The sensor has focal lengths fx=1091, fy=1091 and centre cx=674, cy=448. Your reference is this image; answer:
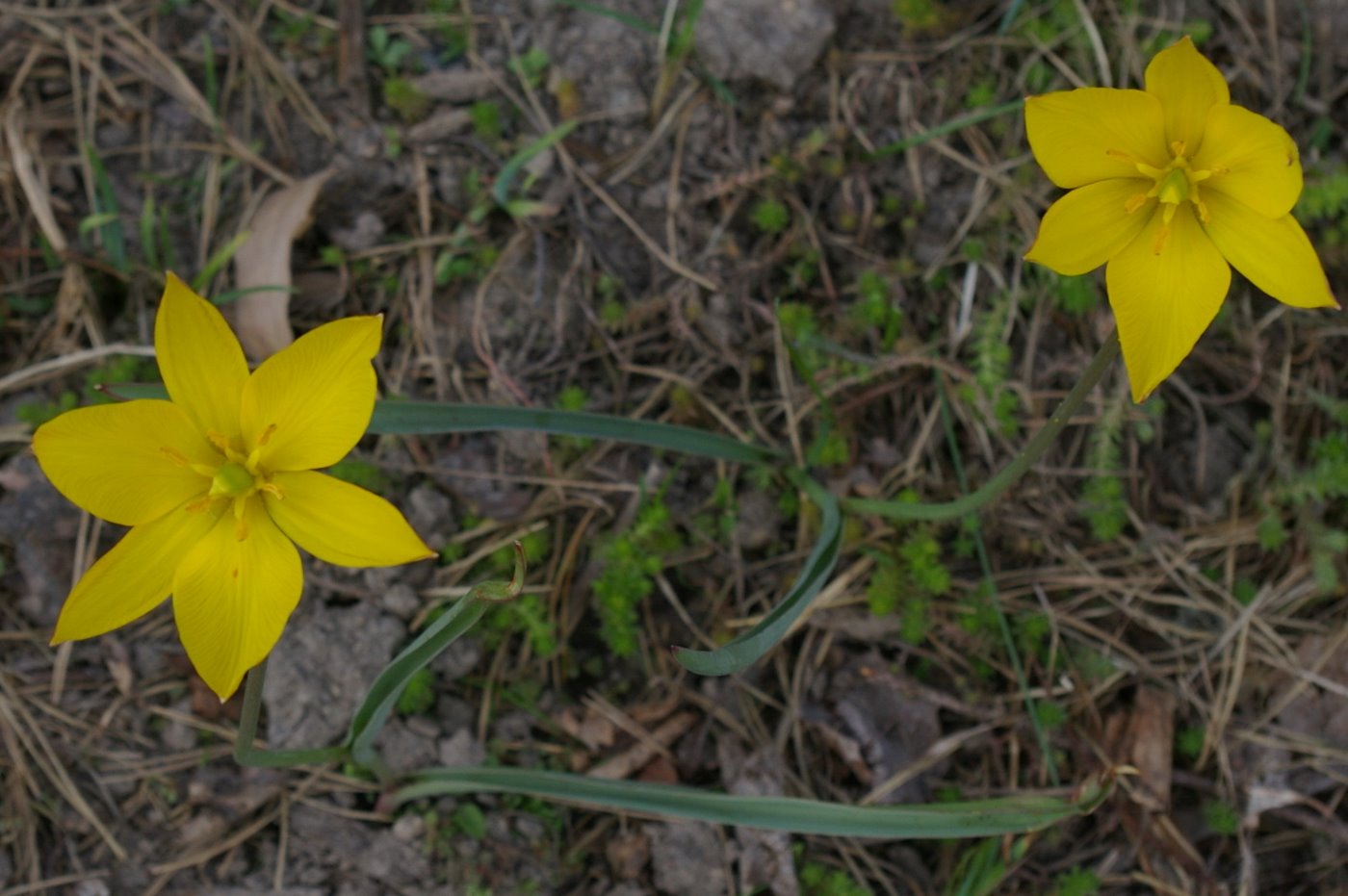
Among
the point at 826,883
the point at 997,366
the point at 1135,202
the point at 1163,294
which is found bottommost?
the point at 826,883

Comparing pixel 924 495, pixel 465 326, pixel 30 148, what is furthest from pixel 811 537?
pixel 30 148

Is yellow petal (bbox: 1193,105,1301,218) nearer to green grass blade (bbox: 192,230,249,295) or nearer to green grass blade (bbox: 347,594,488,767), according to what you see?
green grass blade (bbox: 347,594,488,767)

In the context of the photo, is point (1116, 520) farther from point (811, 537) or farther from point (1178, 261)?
point (1178, 261)

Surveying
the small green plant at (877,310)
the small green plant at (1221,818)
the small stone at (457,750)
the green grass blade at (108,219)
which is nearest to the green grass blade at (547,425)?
the small green plant at (877,310)

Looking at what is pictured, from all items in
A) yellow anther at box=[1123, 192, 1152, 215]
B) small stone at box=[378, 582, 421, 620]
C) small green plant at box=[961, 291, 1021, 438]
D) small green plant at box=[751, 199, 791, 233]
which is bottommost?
small stone at box=[378, 582, 421, 620]

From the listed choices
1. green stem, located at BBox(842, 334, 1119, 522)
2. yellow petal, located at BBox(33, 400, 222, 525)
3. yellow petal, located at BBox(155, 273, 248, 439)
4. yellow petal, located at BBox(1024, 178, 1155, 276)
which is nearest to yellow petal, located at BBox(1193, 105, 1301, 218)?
yellow petal, located at BBox(1024, 178, 1155, 276)

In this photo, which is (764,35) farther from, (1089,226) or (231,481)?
(231,481)

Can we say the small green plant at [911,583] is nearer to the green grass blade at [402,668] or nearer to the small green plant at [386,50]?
the green grass blade at [402,668]

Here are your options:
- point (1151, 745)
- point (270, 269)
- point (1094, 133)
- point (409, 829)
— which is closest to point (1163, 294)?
point (1094, 133)

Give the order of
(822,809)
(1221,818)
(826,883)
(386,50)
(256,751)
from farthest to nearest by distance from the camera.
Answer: (386,50)
(1221,818)
(826,883)
(822,809)
(256,751)
